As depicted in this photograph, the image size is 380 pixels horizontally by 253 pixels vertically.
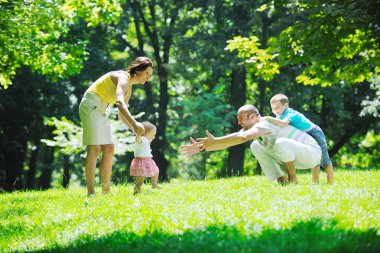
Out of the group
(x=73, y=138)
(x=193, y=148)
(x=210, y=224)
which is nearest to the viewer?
(x=210, y=224)

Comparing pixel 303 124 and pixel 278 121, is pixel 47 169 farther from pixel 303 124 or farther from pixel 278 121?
pixel 278 121

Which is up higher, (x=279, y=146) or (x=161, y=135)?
(x=279, y=146)

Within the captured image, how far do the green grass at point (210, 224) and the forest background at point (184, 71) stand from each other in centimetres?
457

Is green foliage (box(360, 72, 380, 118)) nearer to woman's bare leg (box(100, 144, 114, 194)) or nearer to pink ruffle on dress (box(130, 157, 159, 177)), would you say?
pink ruffle on dress (box(130, 157, 159, 177))

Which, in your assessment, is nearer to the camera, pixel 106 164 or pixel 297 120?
pixel 106 164

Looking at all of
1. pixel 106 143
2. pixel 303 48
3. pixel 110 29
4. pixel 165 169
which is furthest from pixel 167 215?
pixel 110 29

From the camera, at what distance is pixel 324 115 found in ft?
87.2

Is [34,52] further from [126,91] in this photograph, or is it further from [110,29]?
[110,29]

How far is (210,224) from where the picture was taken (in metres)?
4.40

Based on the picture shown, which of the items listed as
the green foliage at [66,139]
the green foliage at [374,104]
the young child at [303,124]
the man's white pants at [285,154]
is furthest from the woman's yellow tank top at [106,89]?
the green foliage at [374,104]

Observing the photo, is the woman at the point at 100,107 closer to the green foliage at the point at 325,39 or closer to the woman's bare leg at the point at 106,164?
the woman's bare leg at the point at 106,164

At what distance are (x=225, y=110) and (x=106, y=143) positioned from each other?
15831 millimetres

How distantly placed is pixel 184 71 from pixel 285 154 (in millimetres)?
15773

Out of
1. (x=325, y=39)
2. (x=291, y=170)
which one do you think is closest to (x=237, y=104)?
(x=325, y=39)
